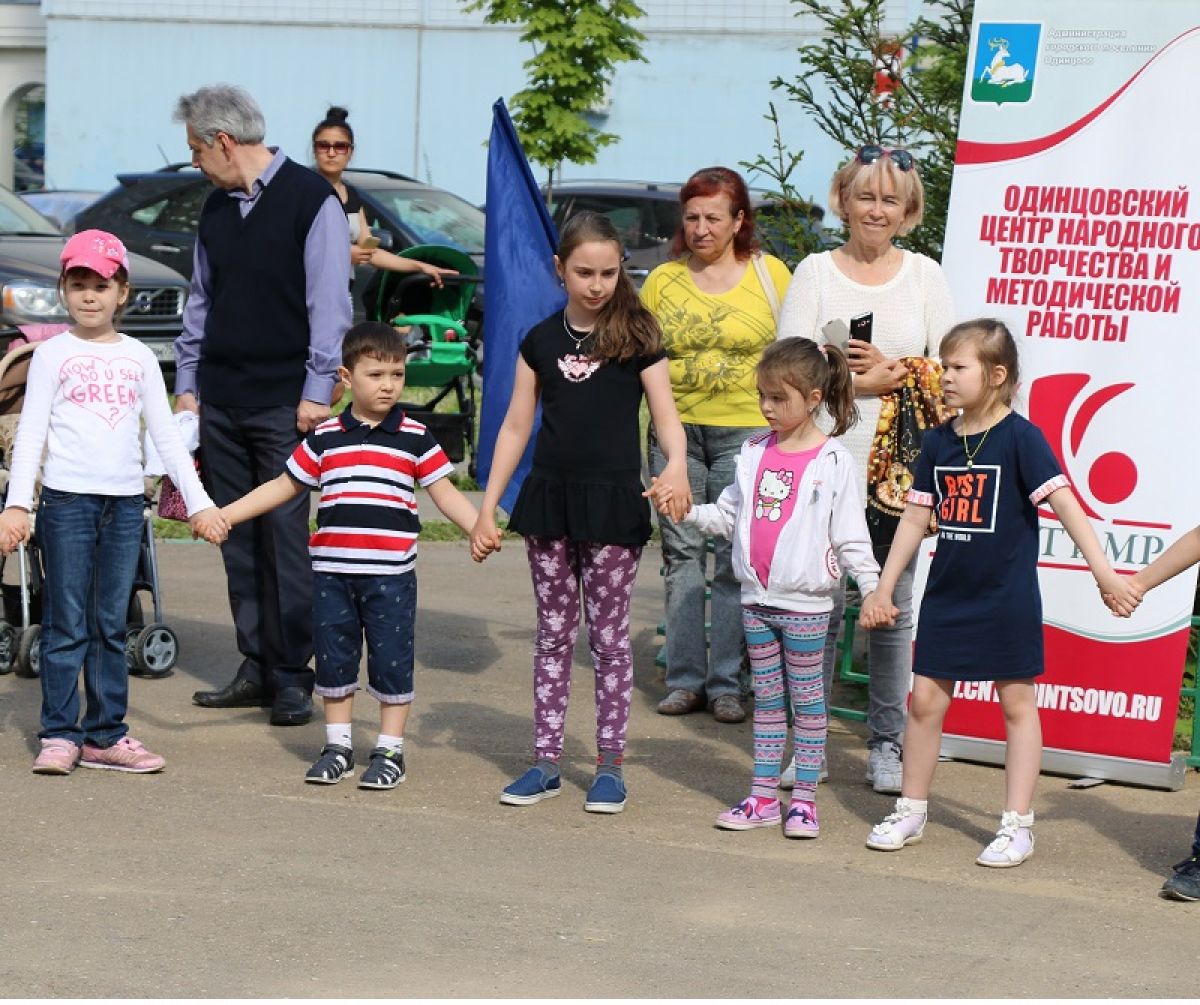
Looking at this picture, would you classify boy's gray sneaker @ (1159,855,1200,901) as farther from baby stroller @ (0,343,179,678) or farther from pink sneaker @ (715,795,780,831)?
baby stroller @ (0,343,179,678)

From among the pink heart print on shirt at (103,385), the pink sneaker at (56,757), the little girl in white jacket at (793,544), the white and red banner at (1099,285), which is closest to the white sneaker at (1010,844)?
the little girl in white jacket at (793,544)

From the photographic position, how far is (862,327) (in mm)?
6559

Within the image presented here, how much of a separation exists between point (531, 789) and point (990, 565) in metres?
1.60

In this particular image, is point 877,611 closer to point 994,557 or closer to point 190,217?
point 994,557

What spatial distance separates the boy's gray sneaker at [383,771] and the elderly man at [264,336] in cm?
84

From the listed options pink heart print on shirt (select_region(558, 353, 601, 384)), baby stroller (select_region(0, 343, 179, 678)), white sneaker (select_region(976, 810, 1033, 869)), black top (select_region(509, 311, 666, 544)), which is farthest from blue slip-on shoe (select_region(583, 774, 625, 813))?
baby stroller (select_region(0, 343, 179, 678))

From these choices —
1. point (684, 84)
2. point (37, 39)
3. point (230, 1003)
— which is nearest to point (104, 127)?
point (37, 39)

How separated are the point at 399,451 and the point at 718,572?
1.57m

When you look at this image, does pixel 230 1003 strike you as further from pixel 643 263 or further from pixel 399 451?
pixel 643 263

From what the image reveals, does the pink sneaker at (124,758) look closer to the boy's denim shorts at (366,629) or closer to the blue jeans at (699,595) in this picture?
the boy's denim shorts at (366,629)

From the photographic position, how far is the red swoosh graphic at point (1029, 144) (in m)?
6.54

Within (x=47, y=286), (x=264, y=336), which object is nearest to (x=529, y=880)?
(x=264, y=336)

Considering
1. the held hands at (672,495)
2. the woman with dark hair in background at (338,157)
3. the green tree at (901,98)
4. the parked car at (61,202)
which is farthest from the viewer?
the parked car at (61,202)

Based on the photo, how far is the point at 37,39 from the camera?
3859 centimetres
